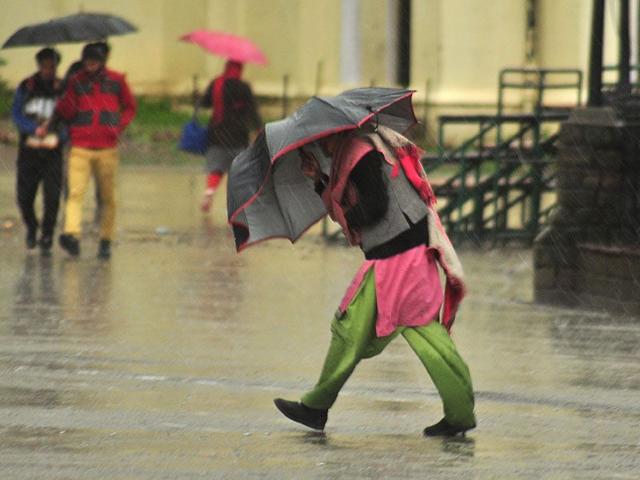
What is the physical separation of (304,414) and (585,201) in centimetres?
607

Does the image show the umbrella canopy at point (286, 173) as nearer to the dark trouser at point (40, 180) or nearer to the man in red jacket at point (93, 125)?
the man in red jacket at point (93, 125)

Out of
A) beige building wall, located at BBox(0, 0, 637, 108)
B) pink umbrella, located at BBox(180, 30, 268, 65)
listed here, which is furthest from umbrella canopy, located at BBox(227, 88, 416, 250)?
beige building wall, located at BBox(0, 0, 637, 108)

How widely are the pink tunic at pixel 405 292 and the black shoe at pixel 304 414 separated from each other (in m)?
0.48

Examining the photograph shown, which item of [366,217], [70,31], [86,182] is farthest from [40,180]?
[366,217]

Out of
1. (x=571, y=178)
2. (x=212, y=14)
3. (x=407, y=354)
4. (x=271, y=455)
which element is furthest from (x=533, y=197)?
(x=212, y=14)

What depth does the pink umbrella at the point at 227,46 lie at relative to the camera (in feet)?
67.4

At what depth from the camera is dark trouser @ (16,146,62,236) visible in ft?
58.4

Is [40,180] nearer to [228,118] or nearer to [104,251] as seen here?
[104,251]

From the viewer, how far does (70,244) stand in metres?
17.3

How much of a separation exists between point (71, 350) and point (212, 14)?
28226mm

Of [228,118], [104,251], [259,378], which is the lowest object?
[104,251]

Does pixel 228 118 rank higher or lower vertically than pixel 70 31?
lower

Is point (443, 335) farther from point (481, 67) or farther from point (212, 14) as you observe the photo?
point (212, 14)

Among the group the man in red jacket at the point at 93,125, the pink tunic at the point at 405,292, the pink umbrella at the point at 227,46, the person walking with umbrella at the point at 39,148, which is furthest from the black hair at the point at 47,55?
the pink tunic at the point at 405,292
